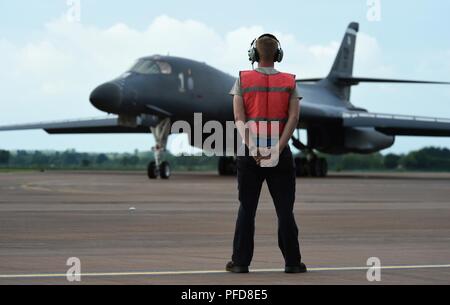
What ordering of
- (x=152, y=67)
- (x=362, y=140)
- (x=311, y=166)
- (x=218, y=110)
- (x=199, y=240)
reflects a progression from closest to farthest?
(x=199, y=240)
(x=152, y=67)
(x=218, y=110)
(x=311, y=166)
(x=362, y=140)

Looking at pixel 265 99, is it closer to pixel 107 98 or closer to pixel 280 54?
pixel 280 54

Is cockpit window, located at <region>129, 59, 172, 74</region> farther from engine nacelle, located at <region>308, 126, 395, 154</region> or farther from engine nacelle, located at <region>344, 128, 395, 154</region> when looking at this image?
engine nacelle, located at <region>344, 128, 395, 154</region>

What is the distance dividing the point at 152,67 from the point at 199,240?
24177mm

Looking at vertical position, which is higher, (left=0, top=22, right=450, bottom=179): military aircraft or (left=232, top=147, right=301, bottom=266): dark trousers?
(left=232, top=147, right=301, bottom=266): dark trousers

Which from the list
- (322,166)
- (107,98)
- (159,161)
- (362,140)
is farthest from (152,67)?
(362,140)

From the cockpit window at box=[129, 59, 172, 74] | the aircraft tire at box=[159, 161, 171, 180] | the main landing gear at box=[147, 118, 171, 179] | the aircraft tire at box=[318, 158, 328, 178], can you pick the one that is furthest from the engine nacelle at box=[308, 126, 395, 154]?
the aircraft tire at box=[159, 161, 171, 180]

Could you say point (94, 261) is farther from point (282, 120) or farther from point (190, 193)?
point (190, 193)

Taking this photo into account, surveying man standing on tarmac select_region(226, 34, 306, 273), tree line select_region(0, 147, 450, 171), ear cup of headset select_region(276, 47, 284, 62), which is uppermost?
ear cup of headset select_region(276, 47, 284, 62)

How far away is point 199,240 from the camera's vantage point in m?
11.1

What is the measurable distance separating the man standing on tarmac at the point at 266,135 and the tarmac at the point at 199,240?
324 mm

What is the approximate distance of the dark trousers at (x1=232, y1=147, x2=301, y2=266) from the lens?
8.01 m

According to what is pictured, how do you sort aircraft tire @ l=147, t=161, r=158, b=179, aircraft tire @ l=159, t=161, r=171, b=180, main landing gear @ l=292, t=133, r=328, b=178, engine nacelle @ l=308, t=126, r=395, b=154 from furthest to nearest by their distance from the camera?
engine nacelle @ l=308, t=126, r=395, b=154
main landing gear @ l=292, t=133, r=328, b=178
aircraft tire @ l=147, t=161, r=158, b=179
aircraft tire @ l=159, t=161, r=171, b=180

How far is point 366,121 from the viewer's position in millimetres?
42312
